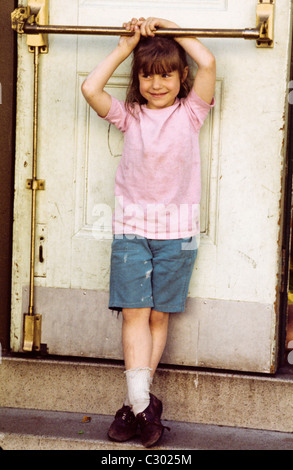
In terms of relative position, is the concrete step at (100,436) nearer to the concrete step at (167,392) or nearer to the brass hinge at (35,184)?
the concrete step at (167,392)

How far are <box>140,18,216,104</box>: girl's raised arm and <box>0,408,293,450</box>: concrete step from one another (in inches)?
53.7

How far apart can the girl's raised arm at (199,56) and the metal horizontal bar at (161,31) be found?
31 mm

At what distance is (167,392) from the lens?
2865 mm

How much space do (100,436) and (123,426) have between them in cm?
12

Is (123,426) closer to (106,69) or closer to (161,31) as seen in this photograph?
(106,69)

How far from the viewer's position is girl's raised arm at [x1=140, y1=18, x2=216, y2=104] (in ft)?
8.23

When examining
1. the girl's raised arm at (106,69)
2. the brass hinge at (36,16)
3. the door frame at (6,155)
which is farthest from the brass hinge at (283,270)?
the brass hinge at (36,16)

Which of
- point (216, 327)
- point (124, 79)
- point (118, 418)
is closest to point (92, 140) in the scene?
point (124, 79)

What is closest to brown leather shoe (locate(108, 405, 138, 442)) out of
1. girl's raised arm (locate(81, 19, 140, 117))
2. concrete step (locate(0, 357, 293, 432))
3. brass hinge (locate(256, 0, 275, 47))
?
concrete step (locate(0, 357, 293, 432))

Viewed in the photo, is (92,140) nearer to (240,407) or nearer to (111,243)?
(111,243)

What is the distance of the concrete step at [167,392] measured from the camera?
9.20 ft

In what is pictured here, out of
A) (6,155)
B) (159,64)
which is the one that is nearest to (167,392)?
(6,155)

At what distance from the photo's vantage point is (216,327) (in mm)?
2844
